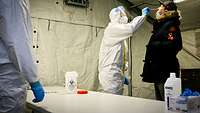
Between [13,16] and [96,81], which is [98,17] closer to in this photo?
[96,81]

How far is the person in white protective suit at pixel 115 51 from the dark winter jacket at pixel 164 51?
12.9 inches

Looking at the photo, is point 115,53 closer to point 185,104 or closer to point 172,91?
point 172,91

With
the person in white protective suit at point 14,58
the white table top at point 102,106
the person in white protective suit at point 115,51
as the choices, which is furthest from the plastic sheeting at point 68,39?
the person in white protective suit at point 14,58

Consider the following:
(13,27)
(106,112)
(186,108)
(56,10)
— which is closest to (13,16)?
(13,27)

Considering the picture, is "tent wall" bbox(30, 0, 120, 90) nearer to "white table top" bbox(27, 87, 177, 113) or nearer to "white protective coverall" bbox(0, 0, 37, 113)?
"white table top" bbox(27, 87, 177, 113)

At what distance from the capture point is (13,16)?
3.94 feet

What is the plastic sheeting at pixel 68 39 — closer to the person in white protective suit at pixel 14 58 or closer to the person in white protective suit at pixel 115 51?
the person in white protective suit at pixel 115 51

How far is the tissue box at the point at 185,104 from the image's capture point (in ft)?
3.00

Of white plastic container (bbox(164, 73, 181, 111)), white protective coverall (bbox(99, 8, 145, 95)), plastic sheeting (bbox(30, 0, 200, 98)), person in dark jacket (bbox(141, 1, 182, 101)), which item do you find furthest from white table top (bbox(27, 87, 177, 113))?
plastic sheeting (bbox(30, 0, 200, 98))

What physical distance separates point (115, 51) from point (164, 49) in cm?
61

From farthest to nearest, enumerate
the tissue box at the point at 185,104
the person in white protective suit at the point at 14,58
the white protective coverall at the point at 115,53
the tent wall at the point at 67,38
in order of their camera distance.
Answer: the tent wall at the point at 67,38 → the white protective coverall at the point at 115,53 → the person in white protective suit at the point at 14,58 → the tissue box at the point at 185,104

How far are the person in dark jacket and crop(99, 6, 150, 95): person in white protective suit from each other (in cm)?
30

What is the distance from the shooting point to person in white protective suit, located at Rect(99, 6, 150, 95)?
261cm

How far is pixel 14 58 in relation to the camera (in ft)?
3.83
